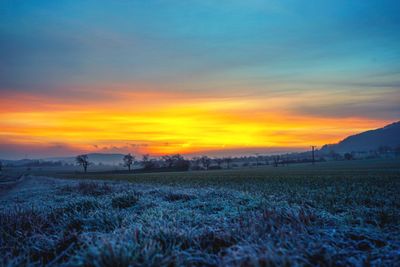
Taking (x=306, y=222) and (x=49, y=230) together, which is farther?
(x=49, y=230)

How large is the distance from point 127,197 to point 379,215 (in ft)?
29.8

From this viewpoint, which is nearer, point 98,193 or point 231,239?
point 231,239

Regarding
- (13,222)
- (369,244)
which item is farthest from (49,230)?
(369,244)

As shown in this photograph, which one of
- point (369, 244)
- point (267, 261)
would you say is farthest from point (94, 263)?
point (369, 244)

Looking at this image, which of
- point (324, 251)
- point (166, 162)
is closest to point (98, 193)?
point (324, 251)

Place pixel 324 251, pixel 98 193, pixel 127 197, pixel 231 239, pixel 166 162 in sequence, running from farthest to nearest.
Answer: pixel 166 162
pixel 98 193
pixel 127 197
pixel 231 239
pixel 324 251

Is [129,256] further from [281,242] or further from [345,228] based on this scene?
[345,228]

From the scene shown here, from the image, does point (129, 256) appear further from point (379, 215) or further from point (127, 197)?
point (127, 197)

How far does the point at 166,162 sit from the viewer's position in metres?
130

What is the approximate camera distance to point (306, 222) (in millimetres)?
6602

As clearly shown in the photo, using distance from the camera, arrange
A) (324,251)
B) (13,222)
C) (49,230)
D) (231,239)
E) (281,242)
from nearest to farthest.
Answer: (324,251), (281,242), (231,239), (49,230), (13,222)

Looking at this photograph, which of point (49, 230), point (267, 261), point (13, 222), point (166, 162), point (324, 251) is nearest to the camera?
point (267, 261)

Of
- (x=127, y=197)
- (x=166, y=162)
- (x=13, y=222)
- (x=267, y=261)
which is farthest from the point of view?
(x=166, y=162)

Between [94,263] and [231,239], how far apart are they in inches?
96.6
